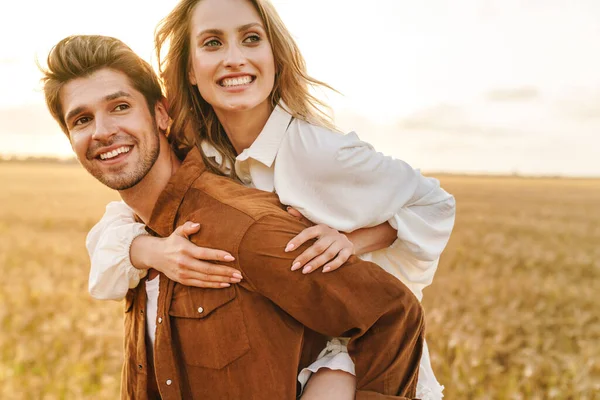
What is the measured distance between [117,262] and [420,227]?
1.21m

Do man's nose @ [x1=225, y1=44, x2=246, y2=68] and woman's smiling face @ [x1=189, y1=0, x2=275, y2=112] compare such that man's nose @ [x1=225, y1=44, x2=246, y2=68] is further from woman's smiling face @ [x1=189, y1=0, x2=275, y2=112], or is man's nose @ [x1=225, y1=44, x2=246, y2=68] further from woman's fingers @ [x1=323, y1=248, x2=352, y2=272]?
woman's fingers @ [x1=323, y1=248, x2=352, y2=272]

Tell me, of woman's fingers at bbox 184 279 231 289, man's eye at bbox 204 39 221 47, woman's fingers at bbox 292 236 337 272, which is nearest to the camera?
woman's fingers at bbox 292 236 337 272

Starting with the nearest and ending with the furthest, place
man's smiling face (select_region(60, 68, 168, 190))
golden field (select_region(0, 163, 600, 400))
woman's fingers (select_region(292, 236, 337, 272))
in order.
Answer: woman's fingers (select_region(292, 236, 337, 272)) < man's smiling face (select_region(60, 68, 168, 190)) < golden field (select_region(0, 163, 600, 400))

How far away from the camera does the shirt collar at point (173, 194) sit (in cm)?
247

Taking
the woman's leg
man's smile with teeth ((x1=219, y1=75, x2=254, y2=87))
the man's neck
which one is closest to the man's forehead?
the man's neck

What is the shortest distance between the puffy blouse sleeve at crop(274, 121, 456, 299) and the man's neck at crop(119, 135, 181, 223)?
0.46 metres

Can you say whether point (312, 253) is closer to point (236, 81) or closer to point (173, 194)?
point (173, 194)

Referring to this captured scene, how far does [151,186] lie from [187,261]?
46 centimetres

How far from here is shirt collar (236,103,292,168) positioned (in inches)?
101

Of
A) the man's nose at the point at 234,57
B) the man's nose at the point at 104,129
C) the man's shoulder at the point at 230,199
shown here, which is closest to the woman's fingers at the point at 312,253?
the man's shoulder at the point at 230,199

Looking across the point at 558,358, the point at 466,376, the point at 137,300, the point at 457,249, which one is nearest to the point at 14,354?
the point at 137,300

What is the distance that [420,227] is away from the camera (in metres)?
2.63

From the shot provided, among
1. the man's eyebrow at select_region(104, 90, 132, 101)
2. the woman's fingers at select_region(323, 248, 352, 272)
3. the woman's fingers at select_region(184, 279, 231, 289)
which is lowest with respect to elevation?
the woman's fingers at select_region(184, 279, 231, 289)

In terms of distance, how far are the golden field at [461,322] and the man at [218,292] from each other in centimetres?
243
